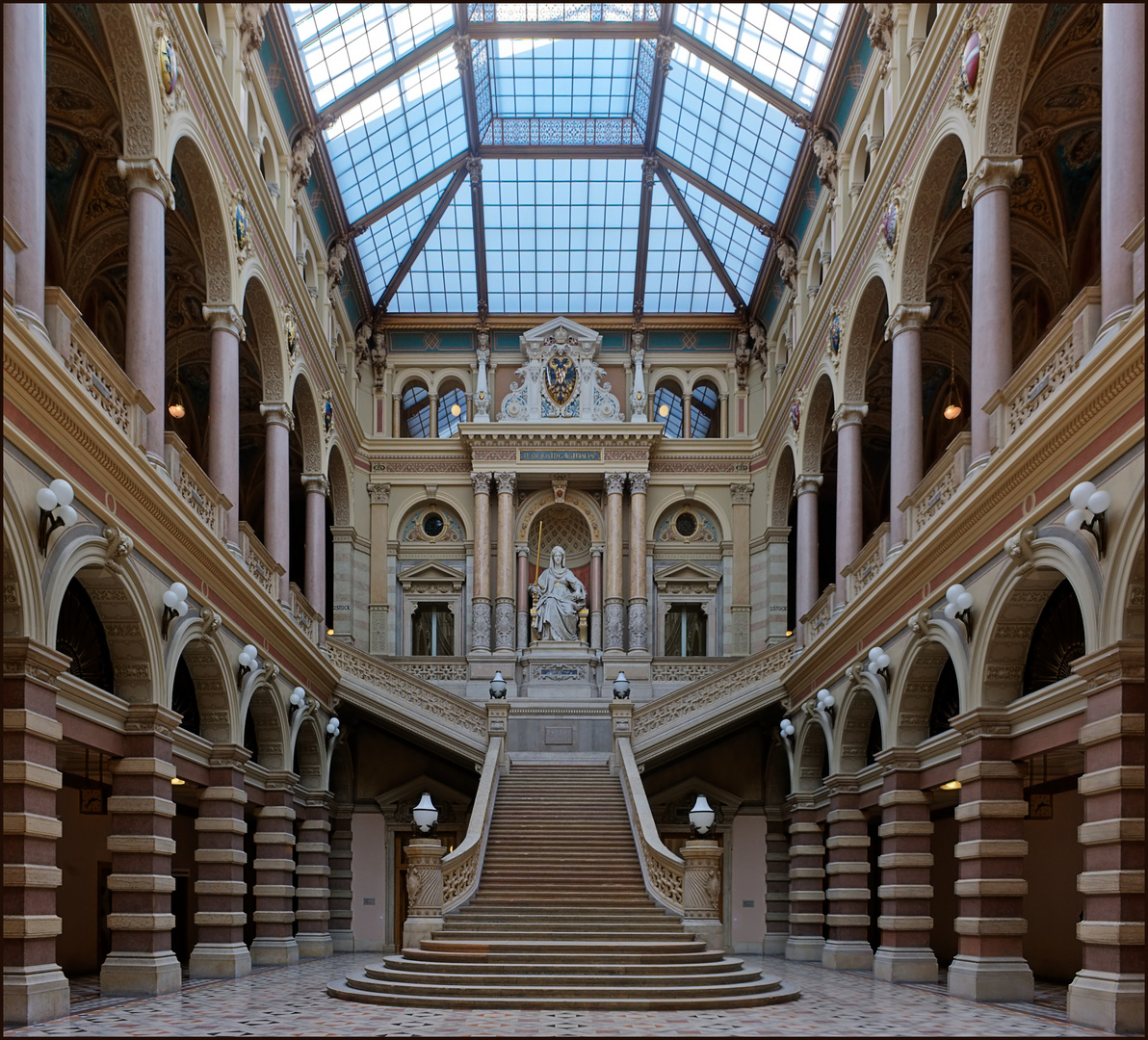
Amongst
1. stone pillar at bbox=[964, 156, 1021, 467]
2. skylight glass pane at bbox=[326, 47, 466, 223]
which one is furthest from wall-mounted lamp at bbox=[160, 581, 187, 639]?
skylight glass pane at bbox=[326, 47, 466, 223]

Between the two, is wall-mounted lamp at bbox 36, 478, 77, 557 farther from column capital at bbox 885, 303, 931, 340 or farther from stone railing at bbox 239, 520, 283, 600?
column capital at bbox 885, 303, 931, 340

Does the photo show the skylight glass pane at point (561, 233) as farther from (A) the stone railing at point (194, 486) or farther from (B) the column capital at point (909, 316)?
(A) the stone railing at point (194, 486)

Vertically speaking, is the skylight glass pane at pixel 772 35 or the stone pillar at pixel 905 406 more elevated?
the skylight glass pane at pixel 772 35

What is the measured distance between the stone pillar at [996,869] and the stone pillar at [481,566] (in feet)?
66.8

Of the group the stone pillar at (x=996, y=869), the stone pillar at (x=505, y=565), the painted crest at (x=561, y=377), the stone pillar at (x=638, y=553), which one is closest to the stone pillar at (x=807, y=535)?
the stone pillar at (x=638, y=553)

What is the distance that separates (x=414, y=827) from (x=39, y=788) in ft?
66.4

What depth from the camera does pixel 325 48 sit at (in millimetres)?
27250

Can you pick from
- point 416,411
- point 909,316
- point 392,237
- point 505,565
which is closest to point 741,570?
point 505,565

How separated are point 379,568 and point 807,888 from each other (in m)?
15.4

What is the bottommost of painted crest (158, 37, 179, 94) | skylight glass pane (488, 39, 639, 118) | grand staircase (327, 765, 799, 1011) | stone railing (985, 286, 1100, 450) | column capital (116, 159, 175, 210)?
grand staircase (327, 765, 799, 1011)

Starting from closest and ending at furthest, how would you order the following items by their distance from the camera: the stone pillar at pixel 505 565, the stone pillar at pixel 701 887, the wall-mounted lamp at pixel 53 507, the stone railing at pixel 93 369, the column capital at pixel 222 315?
the wall-mounted lamp at pixel 53 507 → the stone railing at pixel 93 369 → the stone pillar at pixel 701 887 → the column capital at pixel 222 315 → the stone pillar at pixel 505 565

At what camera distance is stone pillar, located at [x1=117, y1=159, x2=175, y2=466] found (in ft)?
56.4

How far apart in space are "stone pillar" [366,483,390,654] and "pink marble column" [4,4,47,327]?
2422cm

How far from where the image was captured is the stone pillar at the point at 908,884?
2034cm
